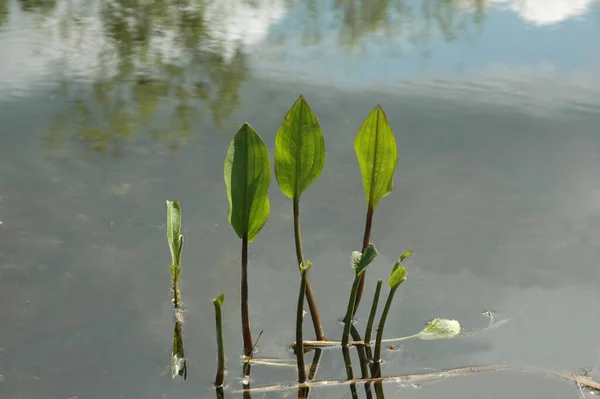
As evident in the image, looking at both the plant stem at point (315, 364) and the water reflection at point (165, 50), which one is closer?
the plant stem at point (315, 364)

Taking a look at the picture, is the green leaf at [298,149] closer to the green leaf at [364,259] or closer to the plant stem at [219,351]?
the green leaf at [364,259]

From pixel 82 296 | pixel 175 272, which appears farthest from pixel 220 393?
pixel 82 296

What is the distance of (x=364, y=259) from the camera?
38.7 inches

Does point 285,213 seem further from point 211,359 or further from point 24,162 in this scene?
point 24,162

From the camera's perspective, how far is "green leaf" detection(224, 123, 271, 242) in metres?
1.00

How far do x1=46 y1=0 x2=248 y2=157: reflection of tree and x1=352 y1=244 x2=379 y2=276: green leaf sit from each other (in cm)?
83

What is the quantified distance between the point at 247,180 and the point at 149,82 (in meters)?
1.22

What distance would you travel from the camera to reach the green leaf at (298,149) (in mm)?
1040

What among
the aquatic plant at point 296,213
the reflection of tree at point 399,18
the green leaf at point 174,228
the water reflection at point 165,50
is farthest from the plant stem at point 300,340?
the reflection of tree at point 399,18

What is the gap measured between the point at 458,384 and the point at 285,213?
0.54 meters

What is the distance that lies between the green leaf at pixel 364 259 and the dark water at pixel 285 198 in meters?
0.15

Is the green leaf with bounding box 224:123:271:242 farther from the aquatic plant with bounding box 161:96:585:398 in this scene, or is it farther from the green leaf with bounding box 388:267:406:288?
the green leaf with bounding box 388:267:406:288

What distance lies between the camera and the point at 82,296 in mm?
1190

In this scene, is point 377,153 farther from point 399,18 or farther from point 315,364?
point 399,18
